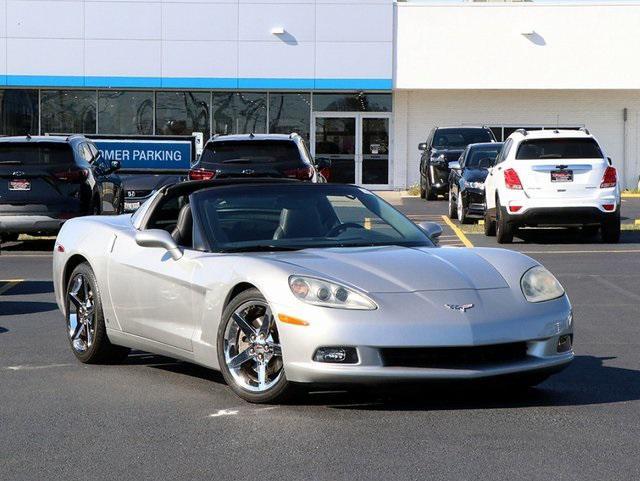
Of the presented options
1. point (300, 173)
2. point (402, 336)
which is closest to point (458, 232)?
point (300, 173)

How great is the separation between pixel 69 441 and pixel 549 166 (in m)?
14.5

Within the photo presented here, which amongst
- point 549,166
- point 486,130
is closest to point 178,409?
point 549,166

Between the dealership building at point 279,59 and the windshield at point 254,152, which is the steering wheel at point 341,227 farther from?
the dealership building at point 279,59

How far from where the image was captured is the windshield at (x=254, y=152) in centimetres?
2062

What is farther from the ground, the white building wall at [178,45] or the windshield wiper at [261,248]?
the white building wall at [178,45]

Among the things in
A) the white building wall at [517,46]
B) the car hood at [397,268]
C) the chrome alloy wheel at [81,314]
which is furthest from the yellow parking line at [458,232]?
the white building wall at [517,46]

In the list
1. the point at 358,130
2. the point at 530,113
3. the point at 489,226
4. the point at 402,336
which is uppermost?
the point at 530,113

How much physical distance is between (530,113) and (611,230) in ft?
72.1

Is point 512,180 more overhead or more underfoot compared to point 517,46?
more underfoot

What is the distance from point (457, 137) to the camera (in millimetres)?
35375

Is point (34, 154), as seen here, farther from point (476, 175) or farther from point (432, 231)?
point (432, 231)

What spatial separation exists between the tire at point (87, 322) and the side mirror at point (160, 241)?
96 cm

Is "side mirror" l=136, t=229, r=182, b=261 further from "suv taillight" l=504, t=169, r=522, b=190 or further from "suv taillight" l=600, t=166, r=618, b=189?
"suv taillight" l=600, t=166, r=618, b=189

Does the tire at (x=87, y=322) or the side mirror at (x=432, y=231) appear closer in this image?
the side mirror at (x=432, y=231)
